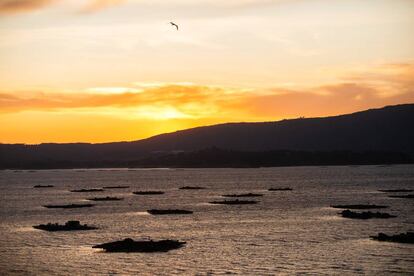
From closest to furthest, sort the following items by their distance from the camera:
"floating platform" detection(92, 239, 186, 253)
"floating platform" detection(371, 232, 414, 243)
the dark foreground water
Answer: the dark foreground water → "floating platform" detection(92, 239, 186, 253) → "floating platform" detection(371, 232, 414, 243)

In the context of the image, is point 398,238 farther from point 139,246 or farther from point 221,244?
point 139,246

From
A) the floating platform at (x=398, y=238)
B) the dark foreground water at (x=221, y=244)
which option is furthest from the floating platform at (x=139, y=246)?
the floating platform at (x=398, y=238)

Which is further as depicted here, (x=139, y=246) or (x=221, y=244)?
(x=221, y=244)

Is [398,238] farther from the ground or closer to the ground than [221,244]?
farther from the ground

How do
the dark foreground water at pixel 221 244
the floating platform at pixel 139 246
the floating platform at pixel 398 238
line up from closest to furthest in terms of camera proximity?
the dark foreground water at pixel 221 244 → the floating platform at pixel 139 246 → the floating platform at pixel 398 238

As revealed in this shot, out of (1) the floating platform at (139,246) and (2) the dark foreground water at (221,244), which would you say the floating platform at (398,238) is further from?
(1) the floating platform at (139,246)

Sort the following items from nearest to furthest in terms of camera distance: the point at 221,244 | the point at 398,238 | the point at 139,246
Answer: the point at 139,246 → the point at 398,238 → the point at 221,244

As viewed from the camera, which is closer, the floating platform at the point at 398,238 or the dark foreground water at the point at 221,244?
the dark foreground water at the point at 221,244

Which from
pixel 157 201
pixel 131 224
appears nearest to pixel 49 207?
pixel 157 201

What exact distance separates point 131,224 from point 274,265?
37508 millimetres

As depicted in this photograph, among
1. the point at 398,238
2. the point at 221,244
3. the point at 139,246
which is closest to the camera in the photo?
the point at 139,246

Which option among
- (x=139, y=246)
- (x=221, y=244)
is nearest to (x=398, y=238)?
(x=221, y=244)

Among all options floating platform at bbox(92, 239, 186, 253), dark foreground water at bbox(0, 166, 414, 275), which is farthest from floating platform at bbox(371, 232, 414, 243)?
floating platform at bbox(92, 239, 186, 253)

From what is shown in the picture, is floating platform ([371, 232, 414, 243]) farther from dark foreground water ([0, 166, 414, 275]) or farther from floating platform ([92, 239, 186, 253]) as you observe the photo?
floating platform ([92, 239, 186, 253])
